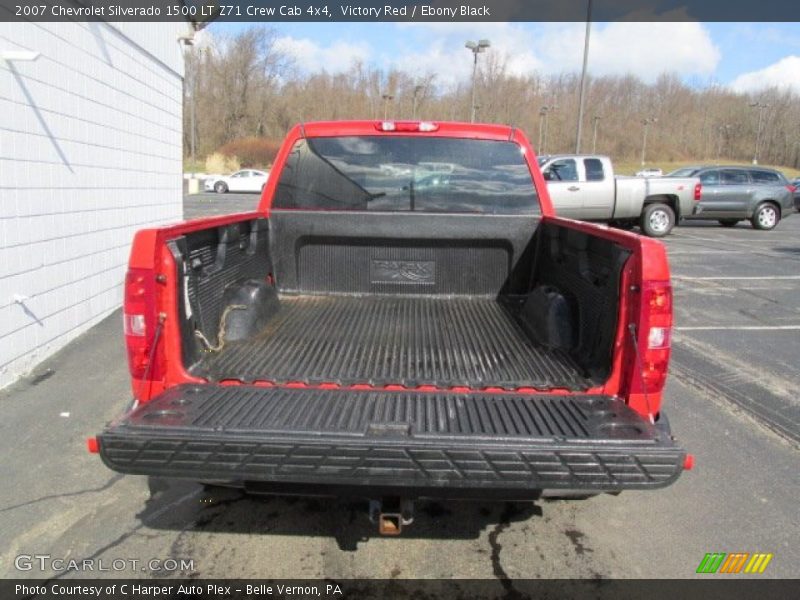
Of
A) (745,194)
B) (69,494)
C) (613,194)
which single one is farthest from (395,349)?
(745,194)

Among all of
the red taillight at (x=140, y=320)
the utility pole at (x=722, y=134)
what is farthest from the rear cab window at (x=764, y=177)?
the utility pole at (x=722, y=134)

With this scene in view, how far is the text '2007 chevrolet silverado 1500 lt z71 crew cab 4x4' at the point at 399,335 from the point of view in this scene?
83.9 inches

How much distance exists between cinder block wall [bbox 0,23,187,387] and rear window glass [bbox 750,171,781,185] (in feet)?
59.9

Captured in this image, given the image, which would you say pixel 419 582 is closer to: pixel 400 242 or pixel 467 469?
pixel 467 469

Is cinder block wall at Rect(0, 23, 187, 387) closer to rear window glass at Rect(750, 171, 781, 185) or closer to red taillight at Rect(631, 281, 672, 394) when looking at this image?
red taillight at Rect(631, 281, 672, 394)

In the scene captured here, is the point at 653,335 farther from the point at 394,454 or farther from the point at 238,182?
the point at 238,182

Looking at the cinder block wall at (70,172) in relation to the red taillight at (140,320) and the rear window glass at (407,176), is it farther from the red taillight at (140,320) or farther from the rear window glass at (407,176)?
the red taillight at (140,320)

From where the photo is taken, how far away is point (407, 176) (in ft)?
14.2

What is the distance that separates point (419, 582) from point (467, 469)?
3.01ft

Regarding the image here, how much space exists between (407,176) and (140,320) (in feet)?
7.66

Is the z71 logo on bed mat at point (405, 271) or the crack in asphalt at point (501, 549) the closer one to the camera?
the crack in asphalt at point (501, 549)

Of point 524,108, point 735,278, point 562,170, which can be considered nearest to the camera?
point 735,278

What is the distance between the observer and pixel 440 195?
4312mm

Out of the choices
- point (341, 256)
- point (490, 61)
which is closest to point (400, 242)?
point (341, 256)
